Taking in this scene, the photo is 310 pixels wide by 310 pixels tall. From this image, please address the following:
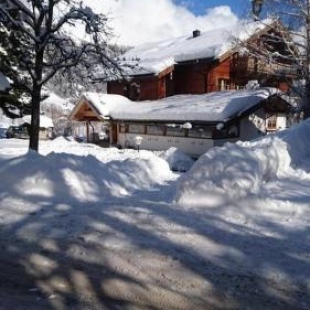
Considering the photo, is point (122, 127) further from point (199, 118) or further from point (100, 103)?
point (199, 118)

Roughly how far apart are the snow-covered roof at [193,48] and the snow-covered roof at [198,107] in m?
2.57

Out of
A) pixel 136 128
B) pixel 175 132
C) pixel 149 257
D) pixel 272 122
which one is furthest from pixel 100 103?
pixel 149 257

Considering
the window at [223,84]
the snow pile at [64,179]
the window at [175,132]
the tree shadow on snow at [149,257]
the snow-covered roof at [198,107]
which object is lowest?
the tree shadow on snow at [149,257]

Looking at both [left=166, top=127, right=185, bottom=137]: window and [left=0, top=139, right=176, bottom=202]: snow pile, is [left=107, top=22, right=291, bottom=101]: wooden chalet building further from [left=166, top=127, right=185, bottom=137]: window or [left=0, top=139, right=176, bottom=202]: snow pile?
[left=0, top=139, right=176, bottom=202]: snow pile

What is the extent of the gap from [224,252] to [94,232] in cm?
168

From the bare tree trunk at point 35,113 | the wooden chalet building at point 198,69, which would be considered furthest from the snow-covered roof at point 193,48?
the bare tree trunk at point 35,113

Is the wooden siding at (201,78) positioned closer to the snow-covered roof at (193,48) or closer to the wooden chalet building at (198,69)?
the wooden chalet building at (198,69)

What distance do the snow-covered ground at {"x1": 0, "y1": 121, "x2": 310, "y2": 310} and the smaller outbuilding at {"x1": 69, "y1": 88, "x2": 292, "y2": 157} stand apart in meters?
17.6

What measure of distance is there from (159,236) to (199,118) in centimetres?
2227

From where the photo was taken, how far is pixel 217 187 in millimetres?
7309

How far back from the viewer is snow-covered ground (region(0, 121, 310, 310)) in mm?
4238

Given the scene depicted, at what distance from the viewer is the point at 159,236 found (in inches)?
225

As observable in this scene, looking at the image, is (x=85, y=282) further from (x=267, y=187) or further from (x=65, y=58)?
(x=65, y=58)

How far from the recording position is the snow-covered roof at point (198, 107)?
27.0m
